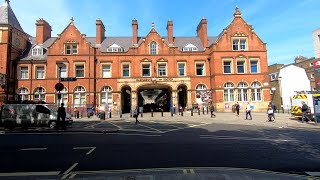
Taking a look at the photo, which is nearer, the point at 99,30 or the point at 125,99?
the point at 99,30

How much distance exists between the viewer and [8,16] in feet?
123

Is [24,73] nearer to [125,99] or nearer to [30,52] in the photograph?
[30,52]

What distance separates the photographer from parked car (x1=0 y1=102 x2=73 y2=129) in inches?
746

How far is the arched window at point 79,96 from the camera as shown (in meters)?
37.2

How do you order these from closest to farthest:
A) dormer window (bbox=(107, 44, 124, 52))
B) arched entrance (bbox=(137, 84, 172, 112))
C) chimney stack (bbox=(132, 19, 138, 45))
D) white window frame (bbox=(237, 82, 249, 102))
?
white window frame (bbox=(237, 82, 249, 102)) < dormer window (bbox=(107, 44, 124, 52)) < chimney stack (bbox=(132, 19, 138, 45)) < arched entrance (bbox=(137, 84, 172, 112))

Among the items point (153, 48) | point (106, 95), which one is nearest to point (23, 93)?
point (106, 95)

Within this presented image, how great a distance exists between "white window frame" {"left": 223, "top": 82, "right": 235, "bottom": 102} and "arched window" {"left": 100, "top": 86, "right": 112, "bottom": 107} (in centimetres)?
1807

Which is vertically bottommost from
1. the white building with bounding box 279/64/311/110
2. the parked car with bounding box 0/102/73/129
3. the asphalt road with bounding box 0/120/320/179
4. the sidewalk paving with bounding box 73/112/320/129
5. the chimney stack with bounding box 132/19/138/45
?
the sidewalk paving with bounding box 73/112/320/129

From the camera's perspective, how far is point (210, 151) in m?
9.22

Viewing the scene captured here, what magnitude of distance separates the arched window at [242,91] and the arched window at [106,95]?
20.5 meters

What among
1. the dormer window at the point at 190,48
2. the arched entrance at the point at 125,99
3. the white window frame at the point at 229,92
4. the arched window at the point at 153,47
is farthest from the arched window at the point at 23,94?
the white window frame at the point at 229,92

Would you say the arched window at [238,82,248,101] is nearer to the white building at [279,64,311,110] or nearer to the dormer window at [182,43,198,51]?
the dormer window at [182,43,198,51]

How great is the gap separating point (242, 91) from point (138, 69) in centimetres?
1700

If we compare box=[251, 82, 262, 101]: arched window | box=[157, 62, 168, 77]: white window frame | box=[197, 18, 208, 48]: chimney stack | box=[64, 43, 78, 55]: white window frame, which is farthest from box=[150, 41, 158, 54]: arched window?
box=[251, 82, 262, 101]: arched window
